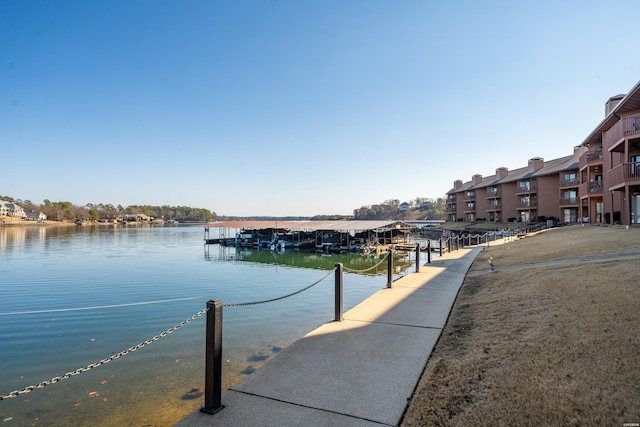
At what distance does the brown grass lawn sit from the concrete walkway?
258 mm

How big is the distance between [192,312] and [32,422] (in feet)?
23.4

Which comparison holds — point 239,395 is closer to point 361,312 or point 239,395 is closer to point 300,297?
point 361,312

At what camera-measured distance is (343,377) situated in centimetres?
462

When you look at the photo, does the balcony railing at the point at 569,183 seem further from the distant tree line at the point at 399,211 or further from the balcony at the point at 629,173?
the distant tree line at the point at 399,211

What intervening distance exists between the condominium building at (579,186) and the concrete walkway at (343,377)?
76.7ft

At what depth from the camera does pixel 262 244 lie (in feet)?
167

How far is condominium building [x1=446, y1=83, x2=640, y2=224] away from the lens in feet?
75.3

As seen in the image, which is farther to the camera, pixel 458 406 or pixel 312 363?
pixel 312 363

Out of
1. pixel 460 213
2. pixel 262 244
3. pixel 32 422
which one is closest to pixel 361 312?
pixel 32 422

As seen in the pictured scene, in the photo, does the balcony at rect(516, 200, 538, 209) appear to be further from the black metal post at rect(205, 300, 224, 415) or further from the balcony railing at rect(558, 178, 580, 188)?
the black metal post at rect(205, 300, 224, 415)

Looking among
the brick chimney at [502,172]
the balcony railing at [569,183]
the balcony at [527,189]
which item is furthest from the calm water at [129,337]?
the brick chimney at [502,172]

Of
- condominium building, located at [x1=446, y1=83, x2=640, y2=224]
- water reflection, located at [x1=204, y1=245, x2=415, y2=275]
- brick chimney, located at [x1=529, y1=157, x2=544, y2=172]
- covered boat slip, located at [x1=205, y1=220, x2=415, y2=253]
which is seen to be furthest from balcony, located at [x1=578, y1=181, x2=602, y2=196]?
brick chimney, located at [x1=529, y1=157, x2=544, y2=172]

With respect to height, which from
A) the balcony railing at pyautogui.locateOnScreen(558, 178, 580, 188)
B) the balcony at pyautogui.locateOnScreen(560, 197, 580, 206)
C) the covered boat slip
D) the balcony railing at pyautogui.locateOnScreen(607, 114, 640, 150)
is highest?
the balcony railing at pyautogui.locateOnScreen(607, 114, 640, 150)

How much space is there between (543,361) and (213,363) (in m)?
3.87
